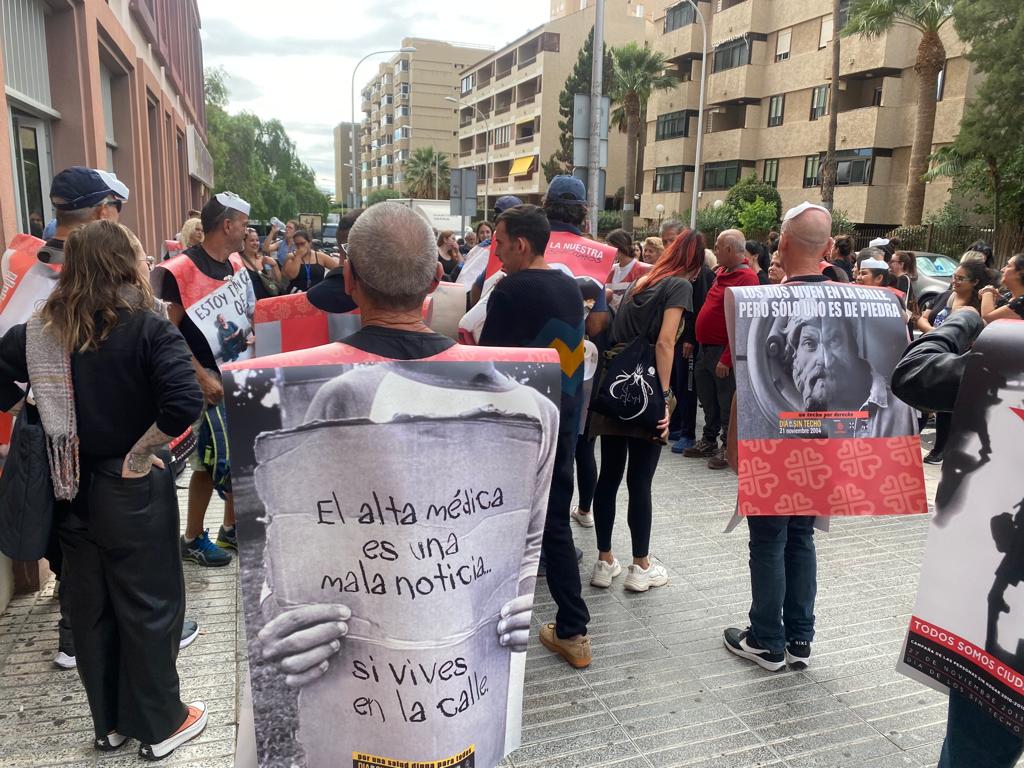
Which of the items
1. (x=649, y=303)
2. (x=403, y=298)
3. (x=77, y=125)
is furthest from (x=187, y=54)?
(x=403, y=298)

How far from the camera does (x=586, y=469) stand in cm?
481

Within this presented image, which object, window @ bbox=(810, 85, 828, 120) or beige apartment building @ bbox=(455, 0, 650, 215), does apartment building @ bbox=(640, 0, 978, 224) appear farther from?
beige apartment building @ bbox=(455, 0, 650, 215)

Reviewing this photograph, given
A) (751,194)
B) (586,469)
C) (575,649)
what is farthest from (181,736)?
(751,194)

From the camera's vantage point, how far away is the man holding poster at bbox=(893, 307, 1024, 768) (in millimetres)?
1832

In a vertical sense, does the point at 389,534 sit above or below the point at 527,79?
below

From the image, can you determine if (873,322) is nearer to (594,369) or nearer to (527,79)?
(594,369)

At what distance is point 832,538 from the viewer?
16.7 ft

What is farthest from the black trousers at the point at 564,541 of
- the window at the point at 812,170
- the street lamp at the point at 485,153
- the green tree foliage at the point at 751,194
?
the street lamp at the point at 485,153

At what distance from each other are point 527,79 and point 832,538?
64885 millimetres

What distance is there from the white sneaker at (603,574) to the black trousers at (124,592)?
→ 2.30 meters

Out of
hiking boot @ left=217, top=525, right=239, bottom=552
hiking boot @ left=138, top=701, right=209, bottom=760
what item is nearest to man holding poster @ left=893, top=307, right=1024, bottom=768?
hiking boot @ left=138, top=701, right=209, bottom=760

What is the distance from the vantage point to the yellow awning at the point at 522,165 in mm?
62031

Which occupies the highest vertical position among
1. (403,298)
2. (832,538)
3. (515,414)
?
(403,298)

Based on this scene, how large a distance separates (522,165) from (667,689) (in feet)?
208
